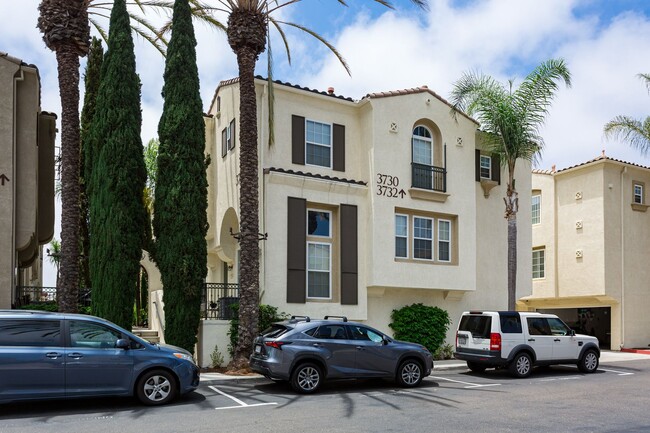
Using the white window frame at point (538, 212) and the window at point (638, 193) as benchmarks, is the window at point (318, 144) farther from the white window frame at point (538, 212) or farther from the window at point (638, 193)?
the window at point (638, 193)

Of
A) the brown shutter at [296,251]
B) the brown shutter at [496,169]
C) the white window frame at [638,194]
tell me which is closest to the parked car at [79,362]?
the brown shutter at [296,251]

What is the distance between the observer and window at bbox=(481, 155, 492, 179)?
77.4 ft

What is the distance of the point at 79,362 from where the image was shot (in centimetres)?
1098

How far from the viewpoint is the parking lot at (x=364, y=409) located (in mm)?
9984

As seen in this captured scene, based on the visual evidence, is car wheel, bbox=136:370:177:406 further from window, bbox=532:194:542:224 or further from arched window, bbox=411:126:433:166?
window, bbox=532:194:542:224

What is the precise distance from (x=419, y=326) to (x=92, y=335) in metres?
12.0

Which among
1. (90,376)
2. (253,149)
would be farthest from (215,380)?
(253,149)

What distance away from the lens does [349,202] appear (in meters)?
20.0

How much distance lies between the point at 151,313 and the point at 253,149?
1247cm

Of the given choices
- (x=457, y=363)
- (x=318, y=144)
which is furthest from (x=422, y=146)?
(x=457, y=363)

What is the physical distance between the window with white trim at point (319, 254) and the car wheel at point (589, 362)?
24.7 feet

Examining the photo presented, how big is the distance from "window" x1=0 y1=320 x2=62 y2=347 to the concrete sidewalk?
4.45 m

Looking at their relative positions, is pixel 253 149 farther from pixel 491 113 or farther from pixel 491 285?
pixel 491 285

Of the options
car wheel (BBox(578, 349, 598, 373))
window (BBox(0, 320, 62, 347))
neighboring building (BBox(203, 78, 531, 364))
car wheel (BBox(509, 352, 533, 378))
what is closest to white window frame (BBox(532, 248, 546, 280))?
neighboring building (BBox(203, 78, 531, 364))
